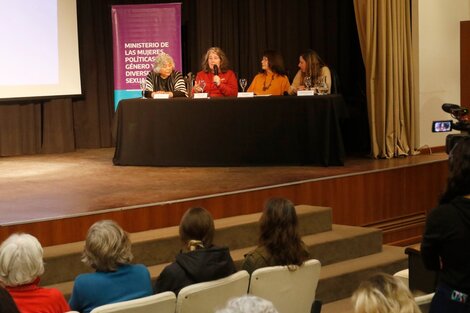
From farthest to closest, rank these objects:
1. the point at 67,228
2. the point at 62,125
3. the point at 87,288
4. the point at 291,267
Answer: the point at 62,125 < the point at 67,228 < the point at 291,267 < the point at 87,288

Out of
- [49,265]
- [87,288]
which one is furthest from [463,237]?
[49,265]

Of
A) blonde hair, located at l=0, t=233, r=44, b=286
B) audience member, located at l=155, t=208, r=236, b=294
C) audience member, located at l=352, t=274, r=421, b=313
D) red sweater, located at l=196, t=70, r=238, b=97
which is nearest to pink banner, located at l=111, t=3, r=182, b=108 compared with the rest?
red sweater, located at l=196, t=70, r=238, b=97

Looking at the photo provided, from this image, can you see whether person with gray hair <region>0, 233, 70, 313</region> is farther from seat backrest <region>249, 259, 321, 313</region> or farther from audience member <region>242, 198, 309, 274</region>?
audience member <region>242, 198, 309, 274</region>

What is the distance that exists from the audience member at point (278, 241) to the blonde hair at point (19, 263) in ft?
3.87

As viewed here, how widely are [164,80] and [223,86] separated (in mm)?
631

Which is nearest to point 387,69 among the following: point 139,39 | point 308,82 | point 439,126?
point 308,82

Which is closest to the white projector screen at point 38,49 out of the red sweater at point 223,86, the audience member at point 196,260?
the red sweater at point 223,86

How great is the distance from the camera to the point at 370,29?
8.58m

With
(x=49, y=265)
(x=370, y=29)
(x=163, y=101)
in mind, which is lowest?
(x=49, y=265)

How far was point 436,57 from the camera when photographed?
368 inches

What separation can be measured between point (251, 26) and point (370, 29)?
7.09 feet

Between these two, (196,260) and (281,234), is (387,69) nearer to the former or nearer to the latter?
(281,234)

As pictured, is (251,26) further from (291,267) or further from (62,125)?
(291,267)

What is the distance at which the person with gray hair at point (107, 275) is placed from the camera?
3568 mm
